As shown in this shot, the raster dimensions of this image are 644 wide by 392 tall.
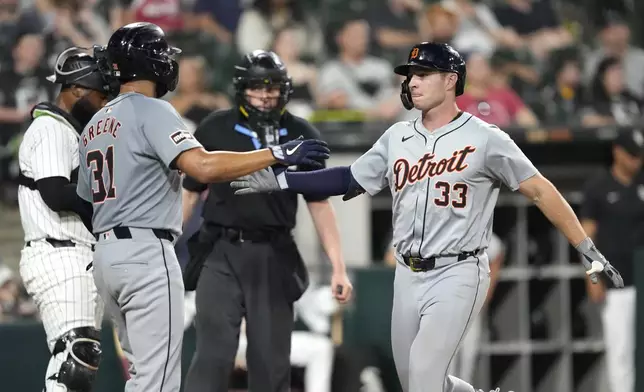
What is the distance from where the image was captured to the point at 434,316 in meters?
5.30

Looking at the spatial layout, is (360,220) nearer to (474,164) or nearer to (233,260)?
(233,260)

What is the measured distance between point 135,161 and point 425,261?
1.37 m

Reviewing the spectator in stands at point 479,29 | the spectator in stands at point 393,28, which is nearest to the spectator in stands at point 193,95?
the spectator in stands at point 393,28

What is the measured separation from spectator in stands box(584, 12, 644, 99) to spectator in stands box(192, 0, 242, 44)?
3523 millimetres

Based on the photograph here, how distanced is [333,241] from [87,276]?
1.32 meters

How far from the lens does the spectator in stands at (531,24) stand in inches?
484

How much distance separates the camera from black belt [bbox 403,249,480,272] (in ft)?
17.7

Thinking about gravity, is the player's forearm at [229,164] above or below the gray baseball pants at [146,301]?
above

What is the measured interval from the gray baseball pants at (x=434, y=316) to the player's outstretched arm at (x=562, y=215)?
1.22ft

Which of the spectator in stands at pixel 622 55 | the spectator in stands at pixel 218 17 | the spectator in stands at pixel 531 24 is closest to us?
the spectator in stands at pixel 218 17

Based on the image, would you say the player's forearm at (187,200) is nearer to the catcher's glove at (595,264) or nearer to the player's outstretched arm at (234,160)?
the player's outstretched arm at (234,160)

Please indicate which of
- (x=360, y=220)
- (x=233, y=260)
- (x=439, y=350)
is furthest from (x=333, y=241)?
(x=360, y=220)

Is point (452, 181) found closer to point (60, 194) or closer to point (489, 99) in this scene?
point (60, 194)

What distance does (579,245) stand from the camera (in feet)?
17.8
